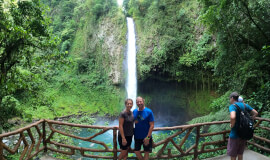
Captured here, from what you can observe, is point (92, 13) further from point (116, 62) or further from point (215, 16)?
point (215, 16)

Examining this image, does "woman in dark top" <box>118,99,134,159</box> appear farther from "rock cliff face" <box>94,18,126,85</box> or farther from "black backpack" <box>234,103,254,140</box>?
"rock cliff face" <box>94,18,126,85</box>

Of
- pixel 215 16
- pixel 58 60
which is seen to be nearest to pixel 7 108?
pixel 58 60

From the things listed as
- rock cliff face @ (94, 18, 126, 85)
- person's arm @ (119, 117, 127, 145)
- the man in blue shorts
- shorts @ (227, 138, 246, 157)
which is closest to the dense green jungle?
rock cliff face @ (94, 18, 126, 85)

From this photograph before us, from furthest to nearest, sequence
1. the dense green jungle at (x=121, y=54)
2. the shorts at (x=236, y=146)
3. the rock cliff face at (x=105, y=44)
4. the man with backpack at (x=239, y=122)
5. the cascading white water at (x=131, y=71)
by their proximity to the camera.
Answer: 1. the rock cliff face at (x=105, y=44)
2. the cascading white water at (x=131, y=71)
3. the dense green jungle at (x=121, y=54)
4. the shorts at (x=236, y=146)
5. the man with backpack at (x=239, y=122)

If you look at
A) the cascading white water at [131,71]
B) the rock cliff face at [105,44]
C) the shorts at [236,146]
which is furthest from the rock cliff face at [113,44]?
the shorts at [236,146]

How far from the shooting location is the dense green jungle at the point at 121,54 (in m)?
4.41

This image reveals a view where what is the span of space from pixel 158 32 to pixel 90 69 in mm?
8783

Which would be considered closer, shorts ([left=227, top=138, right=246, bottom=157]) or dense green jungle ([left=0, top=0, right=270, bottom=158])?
shorts ([left=227, top=138, right=246, bottom=157])

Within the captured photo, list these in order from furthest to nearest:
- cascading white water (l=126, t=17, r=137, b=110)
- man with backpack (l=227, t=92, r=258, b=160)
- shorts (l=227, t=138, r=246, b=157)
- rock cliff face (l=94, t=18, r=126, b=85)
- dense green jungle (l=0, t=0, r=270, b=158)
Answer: rock cliff face (l=94, t=18, r=126, b=85) < cascading white water (l=126, t=17, r=137, b=110) < dense green jungle (l=0, t=0, r=270, b=158) < shorts (l=227, t=138, r=246, b=157) < man with backpack (l=227, t=92, r=258, b=160)

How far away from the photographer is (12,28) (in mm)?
3797

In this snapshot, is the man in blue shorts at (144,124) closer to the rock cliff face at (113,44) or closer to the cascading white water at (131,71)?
the cascading white water at (131,71)

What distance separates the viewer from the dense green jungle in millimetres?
4406

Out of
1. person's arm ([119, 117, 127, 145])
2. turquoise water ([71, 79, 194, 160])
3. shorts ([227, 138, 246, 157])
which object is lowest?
turquoise water ([71, 79, 194, 160])

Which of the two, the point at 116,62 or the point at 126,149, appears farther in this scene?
the point at 116,62
